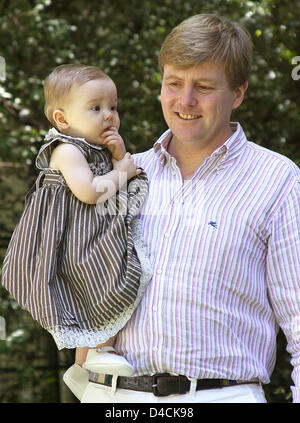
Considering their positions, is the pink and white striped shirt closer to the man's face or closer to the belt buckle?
the belt buckle

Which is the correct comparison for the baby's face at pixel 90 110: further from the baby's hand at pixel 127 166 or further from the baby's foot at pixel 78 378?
the baby's foot at pixel 78 378

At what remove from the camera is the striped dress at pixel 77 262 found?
2.24 m

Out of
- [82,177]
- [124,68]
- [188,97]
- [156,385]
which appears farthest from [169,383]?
[124,68]

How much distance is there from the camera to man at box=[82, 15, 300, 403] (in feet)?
7.14

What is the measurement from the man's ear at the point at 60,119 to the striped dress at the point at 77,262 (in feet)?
0.17

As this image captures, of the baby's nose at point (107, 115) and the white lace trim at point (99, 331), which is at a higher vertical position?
the baby's nose at point (107, 115)

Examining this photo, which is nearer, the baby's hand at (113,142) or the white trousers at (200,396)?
the white trousers at (200,396)

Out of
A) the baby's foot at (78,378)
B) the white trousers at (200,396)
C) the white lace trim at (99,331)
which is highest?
the white lace trim at (99,331)

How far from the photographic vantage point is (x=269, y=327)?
2297mm

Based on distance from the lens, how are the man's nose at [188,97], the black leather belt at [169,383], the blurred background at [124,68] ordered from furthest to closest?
the blurred background at [124,68] → the man's nose at [188,97] → the black leather belt at [169,383]

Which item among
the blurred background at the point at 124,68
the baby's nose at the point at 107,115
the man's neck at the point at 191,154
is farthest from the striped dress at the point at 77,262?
the blurred background at the point at 124,68

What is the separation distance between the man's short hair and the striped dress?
1.40ft

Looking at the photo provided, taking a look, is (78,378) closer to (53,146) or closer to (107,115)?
(53,146)
